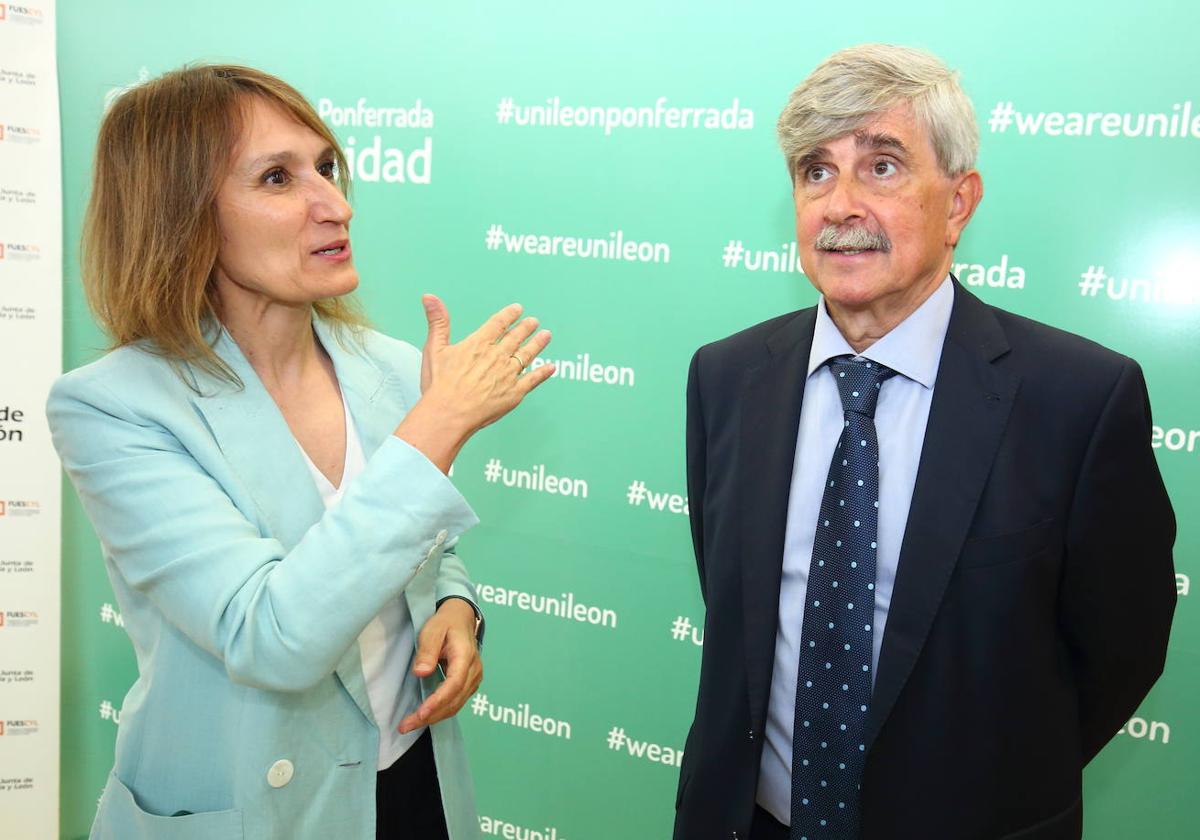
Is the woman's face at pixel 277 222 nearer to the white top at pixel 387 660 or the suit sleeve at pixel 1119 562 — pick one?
the white top at pixel 387 660

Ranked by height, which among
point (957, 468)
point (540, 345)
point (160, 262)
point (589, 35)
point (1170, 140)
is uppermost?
point (589, 35)

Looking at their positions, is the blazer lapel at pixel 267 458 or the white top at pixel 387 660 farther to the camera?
the white top at pixel 387 660

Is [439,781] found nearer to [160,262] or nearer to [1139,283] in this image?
[160,262]

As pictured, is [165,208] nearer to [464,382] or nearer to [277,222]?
[277,222]

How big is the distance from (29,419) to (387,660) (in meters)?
2.06

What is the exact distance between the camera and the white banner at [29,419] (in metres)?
3.09

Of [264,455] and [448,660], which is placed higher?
[264,455]

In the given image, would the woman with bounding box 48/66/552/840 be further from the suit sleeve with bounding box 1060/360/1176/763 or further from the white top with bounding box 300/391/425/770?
the suit sleeve with bounding box 1060/360/1176/763

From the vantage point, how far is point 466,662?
1711 mm

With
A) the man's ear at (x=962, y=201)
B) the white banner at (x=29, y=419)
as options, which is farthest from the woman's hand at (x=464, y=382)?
the white banner at (x=29, y=419)

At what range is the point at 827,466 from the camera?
1680 millimetres

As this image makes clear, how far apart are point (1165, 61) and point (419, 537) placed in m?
1.70

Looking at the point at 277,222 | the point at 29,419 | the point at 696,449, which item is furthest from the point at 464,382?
the point at 29,419

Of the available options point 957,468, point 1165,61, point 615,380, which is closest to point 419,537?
point 957,468
